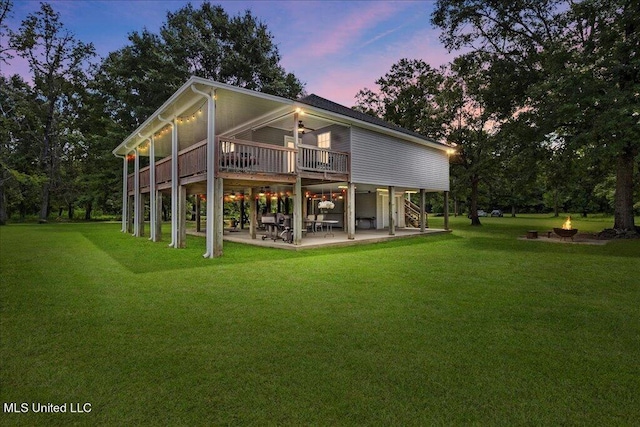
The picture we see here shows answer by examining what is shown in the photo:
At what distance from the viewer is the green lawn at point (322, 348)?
2355mm

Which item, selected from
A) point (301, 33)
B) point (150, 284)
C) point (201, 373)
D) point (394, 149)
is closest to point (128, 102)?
point (301, 33)

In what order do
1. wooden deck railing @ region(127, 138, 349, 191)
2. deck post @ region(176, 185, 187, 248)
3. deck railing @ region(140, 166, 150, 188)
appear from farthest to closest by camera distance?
1. deck railing @ region(140, 166, 150, 188)
2. deck post @ region(176, 185, 187, 248)
3. wooden deck railing @ region(127, 138, 349, 191)

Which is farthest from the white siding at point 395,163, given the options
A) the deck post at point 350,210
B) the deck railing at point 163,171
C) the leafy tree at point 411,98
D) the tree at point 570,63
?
the deck railing at point 163,171

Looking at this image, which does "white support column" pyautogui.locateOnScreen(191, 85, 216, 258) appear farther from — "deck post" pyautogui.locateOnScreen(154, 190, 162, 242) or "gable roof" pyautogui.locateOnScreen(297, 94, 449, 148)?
"deck post" pyautogui.locateOnScreen(154, 190, 162, 242)

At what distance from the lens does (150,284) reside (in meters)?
6.15

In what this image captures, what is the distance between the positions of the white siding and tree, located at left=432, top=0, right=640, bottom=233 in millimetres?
5611

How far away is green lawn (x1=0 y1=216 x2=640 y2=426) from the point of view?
92.7 inches

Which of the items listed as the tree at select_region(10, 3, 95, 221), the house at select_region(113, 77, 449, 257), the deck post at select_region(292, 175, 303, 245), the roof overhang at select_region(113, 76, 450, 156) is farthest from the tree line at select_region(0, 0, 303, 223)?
the deck post at select_region(292, 175, 303, 245)

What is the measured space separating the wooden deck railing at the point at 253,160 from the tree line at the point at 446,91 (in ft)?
17.4

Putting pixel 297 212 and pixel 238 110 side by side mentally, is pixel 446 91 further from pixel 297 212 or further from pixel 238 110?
pixel 297 212

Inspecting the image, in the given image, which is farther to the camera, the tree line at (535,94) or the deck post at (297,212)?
the tree line at (535,94)

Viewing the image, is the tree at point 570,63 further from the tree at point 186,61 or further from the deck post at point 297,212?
the tree at point 186,61

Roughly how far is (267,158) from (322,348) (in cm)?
848

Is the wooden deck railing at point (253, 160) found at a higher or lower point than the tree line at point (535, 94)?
lower
